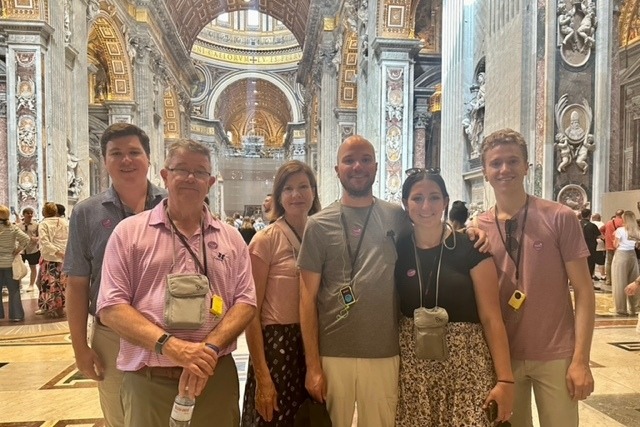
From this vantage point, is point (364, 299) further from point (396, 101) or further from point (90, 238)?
point (396, 101)

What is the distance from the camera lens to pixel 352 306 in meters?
2.01

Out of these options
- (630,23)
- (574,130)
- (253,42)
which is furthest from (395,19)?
(253,42)

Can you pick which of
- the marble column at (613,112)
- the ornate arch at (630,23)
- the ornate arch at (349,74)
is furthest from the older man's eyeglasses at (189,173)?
the ornate arch at (630,23)

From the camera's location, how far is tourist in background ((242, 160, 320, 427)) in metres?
2.12

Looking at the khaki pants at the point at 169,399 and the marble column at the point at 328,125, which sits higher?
the marble column at the point at 328,125

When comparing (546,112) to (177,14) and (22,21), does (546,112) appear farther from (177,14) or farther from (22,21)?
(177,14)

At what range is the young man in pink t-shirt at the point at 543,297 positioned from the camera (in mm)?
1964

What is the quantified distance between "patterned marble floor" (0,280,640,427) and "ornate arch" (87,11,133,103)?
13330 mm

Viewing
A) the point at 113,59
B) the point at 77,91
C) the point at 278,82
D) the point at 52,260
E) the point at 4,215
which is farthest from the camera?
the point at 278,82

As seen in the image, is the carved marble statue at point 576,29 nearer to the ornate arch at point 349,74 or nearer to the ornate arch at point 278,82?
the ornate arch at point 349,74

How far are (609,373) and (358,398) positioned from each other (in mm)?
3118

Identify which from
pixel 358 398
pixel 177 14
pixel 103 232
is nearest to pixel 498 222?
pixel 358 398

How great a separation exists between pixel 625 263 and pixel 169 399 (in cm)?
663

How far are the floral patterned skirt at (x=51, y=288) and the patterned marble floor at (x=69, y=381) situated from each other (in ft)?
2.67
